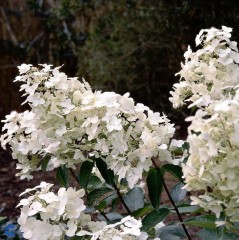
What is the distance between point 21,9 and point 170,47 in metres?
1.98

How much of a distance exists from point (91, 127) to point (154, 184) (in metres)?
0.26

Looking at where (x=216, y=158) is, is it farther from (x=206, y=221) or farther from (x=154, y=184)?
(x=154, y=184)

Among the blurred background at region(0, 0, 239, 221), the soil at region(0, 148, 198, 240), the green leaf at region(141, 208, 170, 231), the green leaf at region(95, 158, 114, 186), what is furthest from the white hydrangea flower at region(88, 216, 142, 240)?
the blurred background at region(0, 0, 239, 221)

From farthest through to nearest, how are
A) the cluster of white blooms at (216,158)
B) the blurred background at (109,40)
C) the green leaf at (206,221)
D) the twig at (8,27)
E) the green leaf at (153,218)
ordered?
the twig at (8,27) < the blurred background at (109,40) < the green leaf at (153,218) < the green leaf at (206,221) < the cluster of white blooms at (216,158)

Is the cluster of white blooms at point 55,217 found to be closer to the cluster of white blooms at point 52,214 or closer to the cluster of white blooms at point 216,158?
the cluster of white blooms at point 52,214

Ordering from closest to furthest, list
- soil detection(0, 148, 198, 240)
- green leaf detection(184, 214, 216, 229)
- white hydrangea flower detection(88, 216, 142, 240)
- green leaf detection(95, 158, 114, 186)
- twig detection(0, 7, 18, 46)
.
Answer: white hydrangea flower detection(88, 216, 142, 240), green leaf detection(184, 214, 216, 229), green leaf detection(95, 158, 114, 186), soil detection(0, 148, 198, 240), twig detection(0, 7, 18, 46)

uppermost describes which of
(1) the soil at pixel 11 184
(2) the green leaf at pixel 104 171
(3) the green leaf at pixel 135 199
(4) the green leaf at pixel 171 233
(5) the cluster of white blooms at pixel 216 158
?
(5) the cluster of white blooms at pixel 216 158

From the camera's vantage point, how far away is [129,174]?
5.18 feet

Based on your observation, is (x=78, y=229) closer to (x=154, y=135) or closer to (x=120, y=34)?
(x=154, y=135)

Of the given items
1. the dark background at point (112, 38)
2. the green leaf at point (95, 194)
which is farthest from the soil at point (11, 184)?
the green leaf at point (95, 194)

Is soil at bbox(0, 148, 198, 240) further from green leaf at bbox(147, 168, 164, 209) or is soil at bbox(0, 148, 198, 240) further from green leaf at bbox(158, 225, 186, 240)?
green leaf at bbox(147, 168, 164, 209)

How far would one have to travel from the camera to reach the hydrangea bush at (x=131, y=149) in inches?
50.4

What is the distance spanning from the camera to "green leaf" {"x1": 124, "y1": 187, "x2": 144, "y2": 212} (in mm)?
1906

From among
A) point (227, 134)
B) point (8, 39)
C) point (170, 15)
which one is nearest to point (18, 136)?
point (227, 134)
